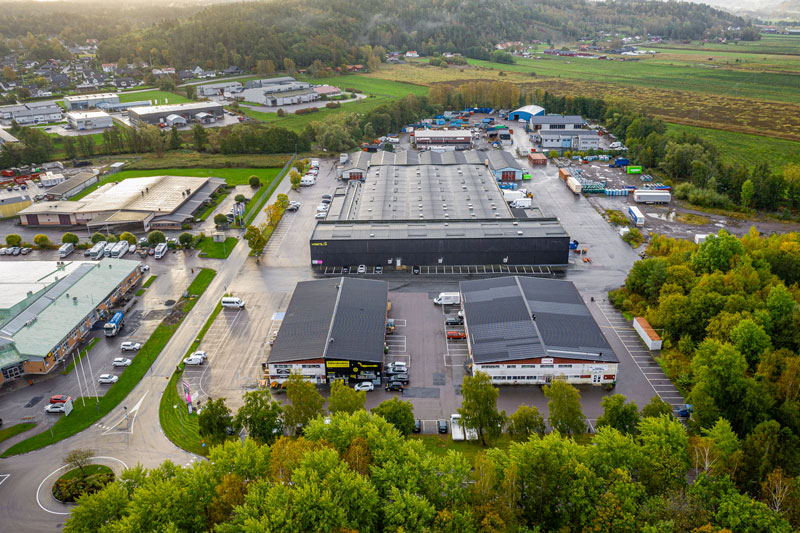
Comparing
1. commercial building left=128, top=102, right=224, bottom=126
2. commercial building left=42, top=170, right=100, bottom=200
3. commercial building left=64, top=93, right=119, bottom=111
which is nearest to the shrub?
commercial building left=42, top=170, right=100, bottom=200

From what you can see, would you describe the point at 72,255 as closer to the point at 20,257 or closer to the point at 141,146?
the point at 20,257

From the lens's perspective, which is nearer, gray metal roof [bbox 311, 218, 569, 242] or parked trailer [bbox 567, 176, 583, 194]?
gray metal roof [bbox 311, 218, 569, 242]

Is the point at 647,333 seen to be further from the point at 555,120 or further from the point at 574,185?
the point at 555,120

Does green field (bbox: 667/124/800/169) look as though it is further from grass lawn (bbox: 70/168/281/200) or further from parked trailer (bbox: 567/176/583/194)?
grass lawn (bbox: 70/168/281/200)

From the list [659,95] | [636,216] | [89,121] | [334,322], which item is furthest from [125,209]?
[659,95]

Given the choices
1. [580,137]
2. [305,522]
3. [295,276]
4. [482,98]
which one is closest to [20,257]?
[295,276]
